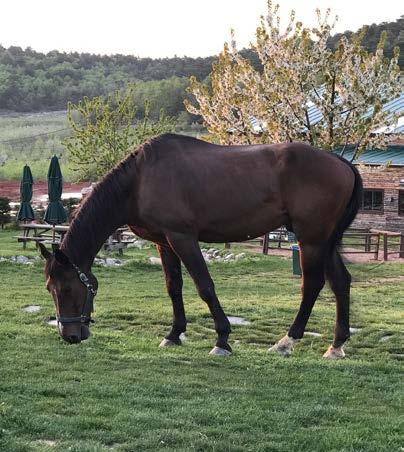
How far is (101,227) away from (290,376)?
220cm

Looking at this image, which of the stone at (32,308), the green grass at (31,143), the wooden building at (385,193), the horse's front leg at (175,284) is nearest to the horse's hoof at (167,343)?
the horse's front leg at (175,284)

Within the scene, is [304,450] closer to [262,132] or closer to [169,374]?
[169,374]

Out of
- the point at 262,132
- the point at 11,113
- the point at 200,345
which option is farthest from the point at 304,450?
the point at 11,113

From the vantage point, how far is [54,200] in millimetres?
16859

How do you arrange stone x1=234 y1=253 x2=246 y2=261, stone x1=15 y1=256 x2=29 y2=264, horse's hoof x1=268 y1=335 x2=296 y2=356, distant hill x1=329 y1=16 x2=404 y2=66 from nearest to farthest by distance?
horse's hoof x1=268 y1=335 x2=296 y2=356 < stone x1=15 y1=256 x2=29 y2=264 < stone x1=234 y1=253 x2=246 y2=261 < distant hill x1=329 y1=16 x2=404 y2=66

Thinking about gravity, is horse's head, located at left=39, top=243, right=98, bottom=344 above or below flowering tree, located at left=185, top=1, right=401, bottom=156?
below

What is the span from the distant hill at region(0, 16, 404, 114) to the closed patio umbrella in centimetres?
4940

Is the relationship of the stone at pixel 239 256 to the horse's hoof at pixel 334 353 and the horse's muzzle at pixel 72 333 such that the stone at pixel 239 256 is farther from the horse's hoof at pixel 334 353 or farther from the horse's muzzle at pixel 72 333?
the horse's muzzle at pixel 72 333

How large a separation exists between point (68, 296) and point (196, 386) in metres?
1.54

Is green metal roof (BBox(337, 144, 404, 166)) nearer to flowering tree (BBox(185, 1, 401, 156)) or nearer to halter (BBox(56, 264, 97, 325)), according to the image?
flowering tree (BBox(185, 1, 401, 156))

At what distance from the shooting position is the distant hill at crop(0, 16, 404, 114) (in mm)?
81062

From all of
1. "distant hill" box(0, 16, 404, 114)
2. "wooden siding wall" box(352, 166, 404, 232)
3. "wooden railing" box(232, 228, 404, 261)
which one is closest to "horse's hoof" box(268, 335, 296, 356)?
"wooden railing" box(232, 228, 404, 261)

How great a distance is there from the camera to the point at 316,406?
4961mm

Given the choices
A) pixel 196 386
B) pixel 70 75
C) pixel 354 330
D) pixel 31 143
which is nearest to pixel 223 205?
pixel 196 386
